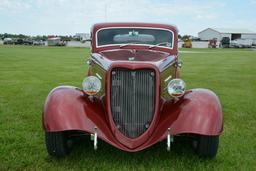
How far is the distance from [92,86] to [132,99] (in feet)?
2.05

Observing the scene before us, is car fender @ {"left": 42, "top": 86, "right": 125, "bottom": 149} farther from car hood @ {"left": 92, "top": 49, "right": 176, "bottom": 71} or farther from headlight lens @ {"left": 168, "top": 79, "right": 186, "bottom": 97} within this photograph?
headlight lens @ {"left": 168, "top": 79, "right": 186, "bottom": 97}

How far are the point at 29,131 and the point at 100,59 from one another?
1.86m

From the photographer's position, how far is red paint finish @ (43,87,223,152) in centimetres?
507

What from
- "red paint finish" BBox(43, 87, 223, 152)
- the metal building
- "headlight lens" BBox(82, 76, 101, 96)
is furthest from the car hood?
the metal building

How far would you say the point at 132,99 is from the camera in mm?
5137

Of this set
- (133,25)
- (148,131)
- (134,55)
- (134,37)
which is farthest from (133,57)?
(133,25)

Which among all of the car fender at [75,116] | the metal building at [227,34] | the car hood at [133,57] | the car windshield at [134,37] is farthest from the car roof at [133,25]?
the metal building at [227,34]

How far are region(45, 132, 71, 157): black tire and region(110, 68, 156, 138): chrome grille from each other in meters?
0.74

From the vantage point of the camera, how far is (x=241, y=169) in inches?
200

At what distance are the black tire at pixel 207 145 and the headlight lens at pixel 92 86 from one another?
58.6 inches

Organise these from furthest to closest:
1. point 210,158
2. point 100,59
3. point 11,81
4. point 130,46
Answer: point 11,81, point 130,46, point 100,59, point 210,158

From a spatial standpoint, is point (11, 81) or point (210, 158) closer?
point (210, 158)

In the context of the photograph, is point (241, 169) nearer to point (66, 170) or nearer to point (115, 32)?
point (66, 170)

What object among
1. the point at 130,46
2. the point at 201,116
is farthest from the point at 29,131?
the point at 201,116
